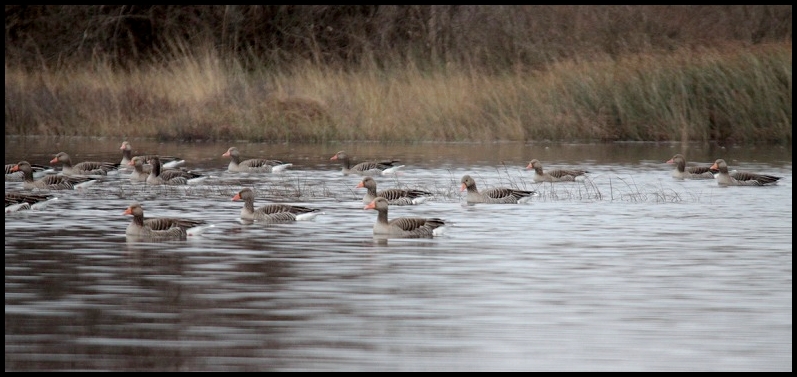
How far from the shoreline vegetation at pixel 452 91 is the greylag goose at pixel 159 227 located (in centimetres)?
1644

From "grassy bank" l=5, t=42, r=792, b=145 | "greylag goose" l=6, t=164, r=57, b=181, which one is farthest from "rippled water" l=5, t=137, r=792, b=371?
"grassy bank" l=5, t=42, r=792, b=145

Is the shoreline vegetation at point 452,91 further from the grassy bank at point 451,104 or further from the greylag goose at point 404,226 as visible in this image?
the greylag goose at point 404,226

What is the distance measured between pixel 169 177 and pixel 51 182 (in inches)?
71.1

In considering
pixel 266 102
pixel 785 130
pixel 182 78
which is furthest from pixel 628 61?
pixel 182 78

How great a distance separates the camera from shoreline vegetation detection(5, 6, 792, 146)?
30.2m

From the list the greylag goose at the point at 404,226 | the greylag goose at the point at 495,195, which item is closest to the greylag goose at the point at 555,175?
the greylag goose at the point at 495,195

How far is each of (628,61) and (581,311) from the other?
69.7 feet

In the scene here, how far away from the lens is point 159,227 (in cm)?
1443

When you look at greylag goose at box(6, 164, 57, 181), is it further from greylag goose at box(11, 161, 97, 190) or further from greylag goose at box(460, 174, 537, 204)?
greylag goose at box(460, 174, 537, 204)

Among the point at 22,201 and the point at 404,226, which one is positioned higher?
the point at 22,201

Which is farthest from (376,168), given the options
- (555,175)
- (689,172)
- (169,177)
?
(689,172)

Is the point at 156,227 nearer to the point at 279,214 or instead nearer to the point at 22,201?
the point at 279,214

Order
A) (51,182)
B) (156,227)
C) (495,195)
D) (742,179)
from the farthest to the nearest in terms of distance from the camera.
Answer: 1. (742,179)
2. (51,182)
3. (495,195)
4. (156,227)
